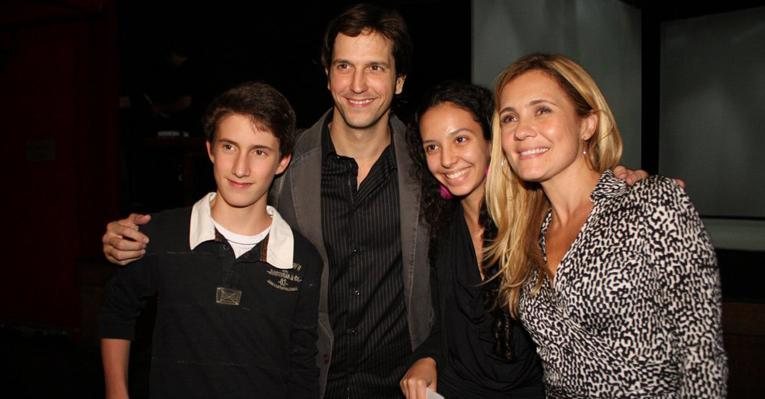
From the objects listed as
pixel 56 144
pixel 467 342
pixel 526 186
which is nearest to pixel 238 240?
pixel 467 342

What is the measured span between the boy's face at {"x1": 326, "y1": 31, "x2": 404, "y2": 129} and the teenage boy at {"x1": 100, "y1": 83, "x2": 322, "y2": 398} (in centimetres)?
27

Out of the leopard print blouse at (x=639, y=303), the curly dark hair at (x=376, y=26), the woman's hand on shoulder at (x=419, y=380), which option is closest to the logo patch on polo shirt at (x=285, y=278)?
the woman's hand on shoulder at (x=419, y=380)

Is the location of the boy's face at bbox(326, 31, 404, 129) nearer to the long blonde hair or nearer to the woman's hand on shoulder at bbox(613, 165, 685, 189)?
the long blonde hair

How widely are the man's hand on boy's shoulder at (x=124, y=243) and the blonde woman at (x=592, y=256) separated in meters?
1.11

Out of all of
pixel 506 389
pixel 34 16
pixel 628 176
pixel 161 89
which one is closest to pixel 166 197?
pixel 161 89

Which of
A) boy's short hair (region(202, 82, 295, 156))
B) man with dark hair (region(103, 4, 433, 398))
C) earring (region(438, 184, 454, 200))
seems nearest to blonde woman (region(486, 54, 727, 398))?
earring (region(438, 184, 454, 200))

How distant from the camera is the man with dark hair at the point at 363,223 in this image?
6.24ft

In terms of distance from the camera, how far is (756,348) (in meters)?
2.84

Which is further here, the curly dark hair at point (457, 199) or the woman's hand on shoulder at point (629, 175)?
the curly dark hair at point (457, 199)

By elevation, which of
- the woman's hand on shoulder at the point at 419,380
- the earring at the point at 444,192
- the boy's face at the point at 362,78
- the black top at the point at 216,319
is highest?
the boy's face at the point at 362,78

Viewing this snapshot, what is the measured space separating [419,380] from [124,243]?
0.99 m

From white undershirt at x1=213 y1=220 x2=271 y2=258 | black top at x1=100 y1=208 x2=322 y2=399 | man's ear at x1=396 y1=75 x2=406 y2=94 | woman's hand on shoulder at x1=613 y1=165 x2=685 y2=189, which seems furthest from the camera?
man's ear at x1=396 y1=75 x2=406 y2=94

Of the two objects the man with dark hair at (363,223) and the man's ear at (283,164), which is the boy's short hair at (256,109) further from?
the man with dark hair at (363,223)

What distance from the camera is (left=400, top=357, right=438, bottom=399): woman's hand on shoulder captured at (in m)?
1.59
